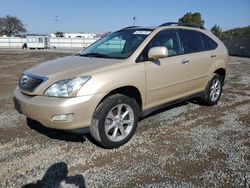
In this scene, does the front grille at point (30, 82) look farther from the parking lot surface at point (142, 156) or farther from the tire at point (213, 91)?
the tire at point (213, 91)

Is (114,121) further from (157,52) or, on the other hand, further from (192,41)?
(192,41)

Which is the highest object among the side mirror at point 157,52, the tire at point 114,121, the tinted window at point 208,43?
the tinted window at point 208,43

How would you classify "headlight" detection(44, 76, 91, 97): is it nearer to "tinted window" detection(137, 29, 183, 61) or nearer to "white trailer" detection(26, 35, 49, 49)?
"tinted window" detection(137, 29, 183, 61)

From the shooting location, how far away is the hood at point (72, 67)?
398cm

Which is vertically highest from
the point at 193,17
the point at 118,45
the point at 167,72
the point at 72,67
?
the point at 193,17

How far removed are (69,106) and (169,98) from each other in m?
2.05

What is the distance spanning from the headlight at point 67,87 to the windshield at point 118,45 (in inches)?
38.0

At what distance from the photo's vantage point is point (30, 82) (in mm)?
4168

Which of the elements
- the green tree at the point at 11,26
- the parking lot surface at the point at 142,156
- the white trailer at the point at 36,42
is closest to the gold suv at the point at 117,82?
the parking lot surface at the point at 142,156

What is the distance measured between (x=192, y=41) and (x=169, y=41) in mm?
751

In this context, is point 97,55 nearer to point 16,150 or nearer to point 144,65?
point 144,65

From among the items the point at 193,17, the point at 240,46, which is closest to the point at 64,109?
the point at 240,46

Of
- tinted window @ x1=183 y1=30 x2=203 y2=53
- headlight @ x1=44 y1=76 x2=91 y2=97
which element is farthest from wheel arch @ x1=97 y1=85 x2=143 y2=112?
tinted window @ x1=183 y1=30 x2=203 y2=53

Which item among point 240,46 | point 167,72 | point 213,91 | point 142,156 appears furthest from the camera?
point 240,46
